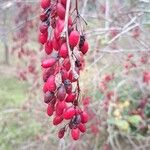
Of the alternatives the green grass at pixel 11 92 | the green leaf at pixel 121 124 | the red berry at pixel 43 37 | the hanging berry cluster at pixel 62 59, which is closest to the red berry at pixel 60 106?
the hanging berry cluster at pixel 62 59

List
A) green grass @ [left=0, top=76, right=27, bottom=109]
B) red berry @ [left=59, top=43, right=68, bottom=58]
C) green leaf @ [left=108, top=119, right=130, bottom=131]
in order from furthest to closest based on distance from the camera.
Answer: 1. green grass @ [left=0, top=76, right=27, bottom=109]
2. green leaf @ [left=108, top=119, right=130, bottom=131]
3. red berry @ [left=59, top=43, right=68, bottom=58]

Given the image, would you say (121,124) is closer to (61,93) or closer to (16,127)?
(16,127)

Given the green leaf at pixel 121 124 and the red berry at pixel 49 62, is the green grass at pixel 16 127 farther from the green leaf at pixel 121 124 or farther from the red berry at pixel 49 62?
the red berry at pixel 49 62

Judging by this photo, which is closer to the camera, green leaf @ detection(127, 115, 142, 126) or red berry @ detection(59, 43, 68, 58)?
red berry @ detection(59, 43, 68, 58)

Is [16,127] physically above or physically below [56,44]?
below

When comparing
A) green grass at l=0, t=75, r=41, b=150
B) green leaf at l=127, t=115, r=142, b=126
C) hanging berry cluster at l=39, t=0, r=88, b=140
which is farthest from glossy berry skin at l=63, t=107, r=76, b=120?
green leaf at l=127, t=115, r=142, b=126

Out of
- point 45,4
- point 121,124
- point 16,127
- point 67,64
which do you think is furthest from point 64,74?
point 16,127

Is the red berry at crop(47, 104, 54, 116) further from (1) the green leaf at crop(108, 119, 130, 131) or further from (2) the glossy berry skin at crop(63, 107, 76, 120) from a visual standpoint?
(1) the green leaf at crop(108, 119, 130, 131)
